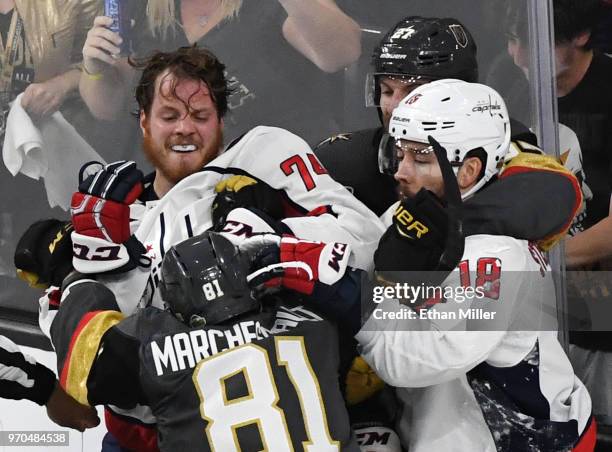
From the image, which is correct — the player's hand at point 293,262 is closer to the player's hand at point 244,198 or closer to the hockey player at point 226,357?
the hockey player at point 226,357

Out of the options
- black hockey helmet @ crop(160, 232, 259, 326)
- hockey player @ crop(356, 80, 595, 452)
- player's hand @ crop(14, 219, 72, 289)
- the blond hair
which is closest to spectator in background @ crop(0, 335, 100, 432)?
player's hand @ crop(14, 219, 72, 289)

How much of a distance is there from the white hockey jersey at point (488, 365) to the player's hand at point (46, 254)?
62 centimetres

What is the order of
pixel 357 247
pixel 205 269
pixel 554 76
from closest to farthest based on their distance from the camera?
pixel 205 269 < pixel 357 247 < pixel 554 76

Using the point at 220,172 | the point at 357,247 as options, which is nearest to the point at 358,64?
the point at 220,172

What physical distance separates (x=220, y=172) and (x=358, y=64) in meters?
0.85

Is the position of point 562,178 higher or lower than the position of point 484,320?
higher

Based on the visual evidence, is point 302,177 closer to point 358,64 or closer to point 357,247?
point 357,247

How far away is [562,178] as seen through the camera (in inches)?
87.0

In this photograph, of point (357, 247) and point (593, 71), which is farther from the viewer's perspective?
point (593, 71)

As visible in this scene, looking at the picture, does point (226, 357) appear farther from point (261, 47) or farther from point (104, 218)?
point (261, 47)

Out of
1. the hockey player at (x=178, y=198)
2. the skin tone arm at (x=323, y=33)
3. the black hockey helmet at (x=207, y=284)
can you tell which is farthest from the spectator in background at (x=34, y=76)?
the black hockey helmet at (x=207, y=284)

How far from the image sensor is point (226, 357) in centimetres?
187

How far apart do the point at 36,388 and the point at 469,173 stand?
1020 millimetres

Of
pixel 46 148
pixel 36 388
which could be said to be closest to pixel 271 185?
pixel 36 388
